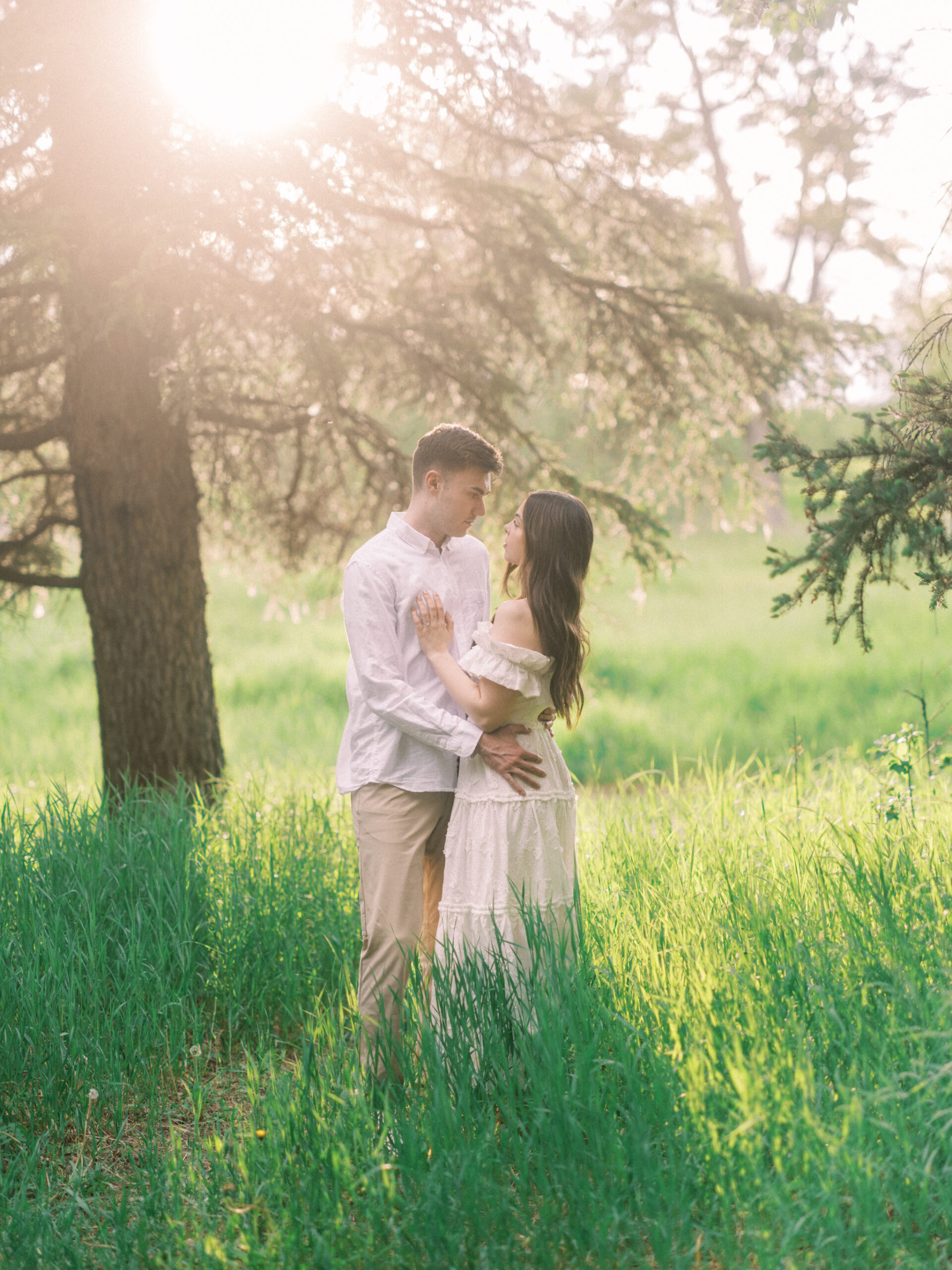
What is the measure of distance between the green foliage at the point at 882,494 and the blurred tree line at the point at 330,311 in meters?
2.11

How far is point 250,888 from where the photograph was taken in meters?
4.79

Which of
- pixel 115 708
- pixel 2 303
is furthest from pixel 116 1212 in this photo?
pixel 2 303

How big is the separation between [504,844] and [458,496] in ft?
4.27

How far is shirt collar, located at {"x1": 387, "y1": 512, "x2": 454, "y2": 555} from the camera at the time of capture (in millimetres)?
3756

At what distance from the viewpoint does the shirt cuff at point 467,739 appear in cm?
343

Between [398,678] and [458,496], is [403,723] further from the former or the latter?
[458,496]

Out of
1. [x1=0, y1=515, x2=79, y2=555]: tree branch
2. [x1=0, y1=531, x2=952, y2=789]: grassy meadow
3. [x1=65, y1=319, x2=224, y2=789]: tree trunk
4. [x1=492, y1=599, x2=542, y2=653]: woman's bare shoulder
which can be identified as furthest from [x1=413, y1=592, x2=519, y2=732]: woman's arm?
[x1=0, y1=515, x2=79, y2=555]: tree branch

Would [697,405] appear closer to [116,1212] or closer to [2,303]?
[2,303]

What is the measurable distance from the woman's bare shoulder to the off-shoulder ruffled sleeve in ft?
0.08

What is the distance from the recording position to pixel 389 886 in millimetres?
3586

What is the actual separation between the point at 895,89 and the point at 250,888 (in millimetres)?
4697

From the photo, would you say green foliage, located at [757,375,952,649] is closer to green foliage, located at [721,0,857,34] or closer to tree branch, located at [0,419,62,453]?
green foliage, located at [721,0,857,34]

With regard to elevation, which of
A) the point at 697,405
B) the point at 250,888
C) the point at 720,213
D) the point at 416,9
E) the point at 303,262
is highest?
the point at 416,9

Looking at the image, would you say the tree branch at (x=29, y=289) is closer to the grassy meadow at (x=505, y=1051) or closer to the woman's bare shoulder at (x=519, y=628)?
the grassy meadow at (x=505, y=1051)
